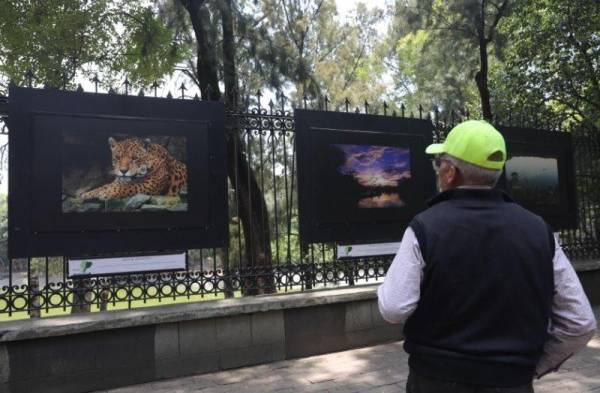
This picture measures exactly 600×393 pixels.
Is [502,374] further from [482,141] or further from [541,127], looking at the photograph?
[541,127]

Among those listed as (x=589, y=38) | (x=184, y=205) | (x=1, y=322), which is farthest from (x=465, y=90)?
(x=1, y=322)

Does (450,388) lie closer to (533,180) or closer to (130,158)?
(130,158)

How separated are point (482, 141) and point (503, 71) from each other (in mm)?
10985

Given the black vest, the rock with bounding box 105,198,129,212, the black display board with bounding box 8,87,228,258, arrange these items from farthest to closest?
the rock with bounding box 105,198,129,212, the black display board with bounding box 8,87,228,258, the black vest

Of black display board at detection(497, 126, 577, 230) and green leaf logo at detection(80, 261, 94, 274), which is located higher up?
black display board at detection(497, 126, 577, 230)

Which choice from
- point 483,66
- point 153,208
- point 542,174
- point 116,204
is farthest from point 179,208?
point 483,66

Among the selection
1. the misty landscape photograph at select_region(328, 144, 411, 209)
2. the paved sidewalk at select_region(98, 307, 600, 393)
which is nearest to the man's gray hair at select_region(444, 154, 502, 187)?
the paved sidewalk at select_region(98, 307, 600, 393)

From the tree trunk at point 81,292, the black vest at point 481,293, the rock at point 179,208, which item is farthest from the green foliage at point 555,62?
the black vest at point 481,293

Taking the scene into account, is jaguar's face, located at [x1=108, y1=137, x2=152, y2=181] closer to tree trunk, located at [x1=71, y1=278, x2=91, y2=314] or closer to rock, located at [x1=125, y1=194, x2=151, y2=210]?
rock, located at [x1=125, y1=194, x2=151, y2=210]

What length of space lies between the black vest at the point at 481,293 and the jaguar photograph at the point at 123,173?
405 centimetres

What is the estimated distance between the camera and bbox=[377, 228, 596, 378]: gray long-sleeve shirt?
1.73 meters

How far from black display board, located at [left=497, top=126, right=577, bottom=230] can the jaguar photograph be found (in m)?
4.98

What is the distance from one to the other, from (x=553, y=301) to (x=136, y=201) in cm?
430

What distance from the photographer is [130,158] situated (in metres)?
5.20
